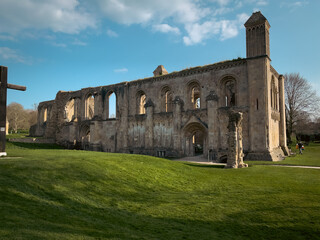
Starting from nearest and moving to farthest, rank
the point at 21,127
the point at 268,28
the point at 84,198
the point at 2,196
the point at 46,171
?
the point at 2,196, the point at 84,198, the point at 46,171, the point at 268,28, the point at 21,127

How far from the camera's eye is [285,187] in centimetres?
857

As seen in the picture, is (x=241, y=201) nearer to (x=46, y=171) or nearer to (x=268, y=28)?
(x=46, y=171)

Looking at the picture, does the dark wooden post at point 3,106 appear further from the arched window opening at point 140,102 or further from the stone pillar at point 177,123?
the arched window opening at point 140,102

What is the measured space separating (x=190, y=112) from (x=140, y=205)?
17.3m

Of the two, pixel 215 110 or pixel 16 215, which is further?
pixel 215 110

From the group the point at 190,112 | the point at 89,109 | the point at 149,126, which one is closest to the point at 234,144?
the point at 190,112

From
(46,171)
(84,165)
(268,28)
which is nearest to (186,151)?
(268,28)

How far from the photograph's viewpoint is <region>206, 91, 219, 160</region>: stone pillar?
20750mm

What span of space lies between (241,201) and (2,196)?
20.5 feet

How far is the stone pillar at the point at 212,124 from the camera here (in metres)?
20.8

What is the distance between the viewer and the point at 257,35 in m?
20.0

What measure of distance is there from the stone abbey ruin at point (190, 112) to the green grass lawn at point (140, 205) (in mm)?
6944

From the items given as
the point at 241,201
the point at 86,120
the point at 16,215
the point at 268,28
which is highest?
the point at 268,28

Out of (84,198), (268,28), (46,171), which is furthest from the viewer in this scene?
(268,28)
